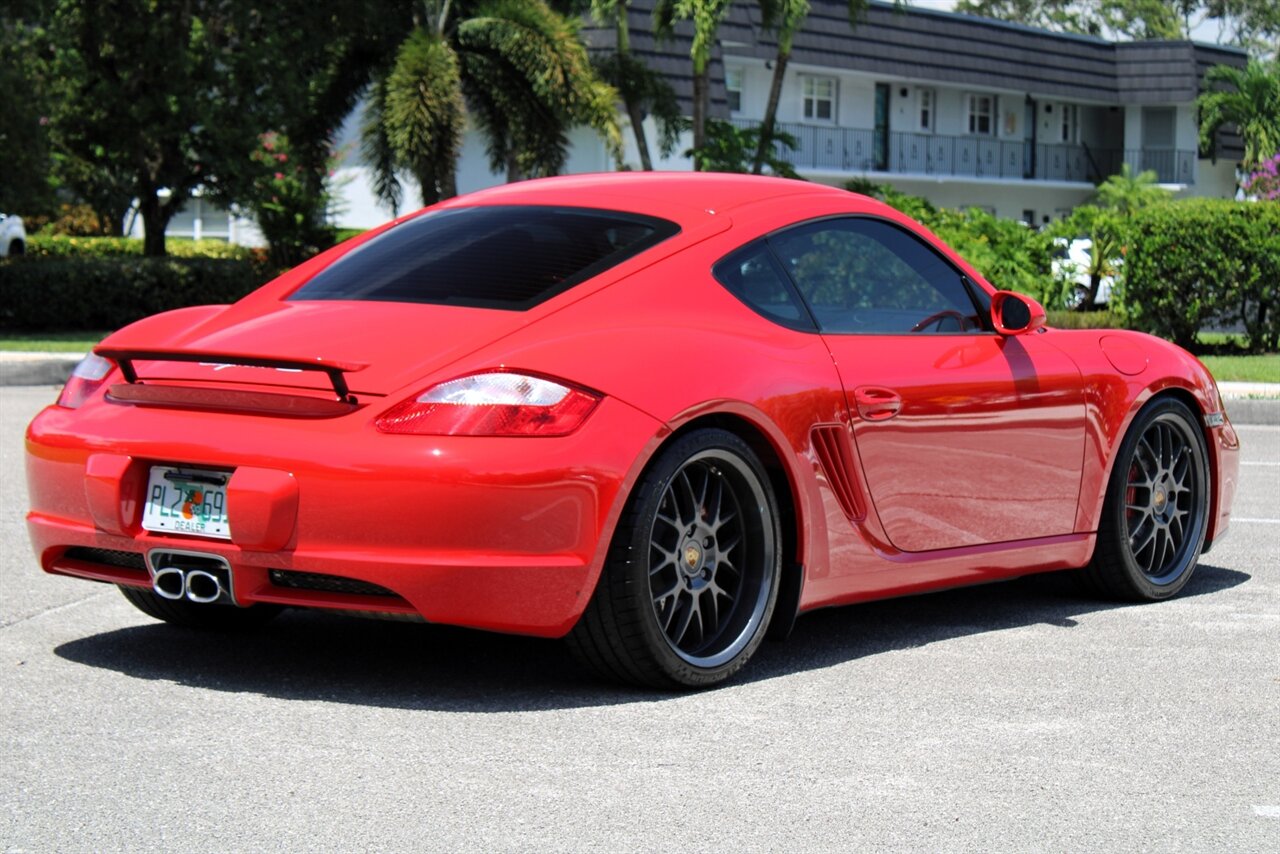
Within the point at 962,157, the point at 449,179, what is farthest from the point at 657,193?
the point at 962,157

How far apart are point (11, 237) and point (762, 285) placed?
31466mm

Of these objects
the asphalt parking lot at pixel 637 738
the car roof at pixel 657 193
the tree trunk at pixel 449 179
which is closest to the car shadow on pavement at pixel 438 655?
the asphalt parking lot at pixel 637 738

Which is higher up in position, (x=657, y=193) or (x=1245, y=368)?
(x=657, y=193)

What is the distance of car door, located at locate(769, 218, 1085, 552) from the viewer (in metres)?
5.86

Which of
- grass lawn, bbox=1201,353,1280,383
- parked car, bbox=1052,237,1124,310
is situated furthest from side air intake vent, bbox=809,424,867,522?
parked car, bbox=1052,237,1124,310

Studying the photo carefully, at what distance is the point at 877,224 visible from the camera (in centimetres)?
636

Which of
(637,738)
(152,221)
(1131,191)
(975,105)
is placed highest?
(975,105)

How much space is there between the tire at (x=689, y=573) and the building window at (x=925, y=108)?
170 ft

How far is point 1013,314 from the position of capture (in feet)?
20.9

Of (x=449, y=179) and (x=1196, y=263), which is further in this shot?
(x=449, y=179)

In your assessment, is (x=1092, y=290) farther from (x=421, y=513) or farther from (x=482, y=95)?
(x=421, y=513)

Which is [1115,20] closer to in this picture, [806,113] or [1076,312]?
[806,113]

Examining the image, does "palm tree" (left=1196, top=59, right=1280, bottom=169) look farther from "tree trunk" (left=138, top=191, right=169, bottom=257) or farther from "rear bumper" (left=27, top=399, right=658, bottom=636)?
"rear bumper" (left=27, top=399, right=658, bottom=636)

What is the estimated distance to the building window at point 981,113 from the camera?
57938mm
